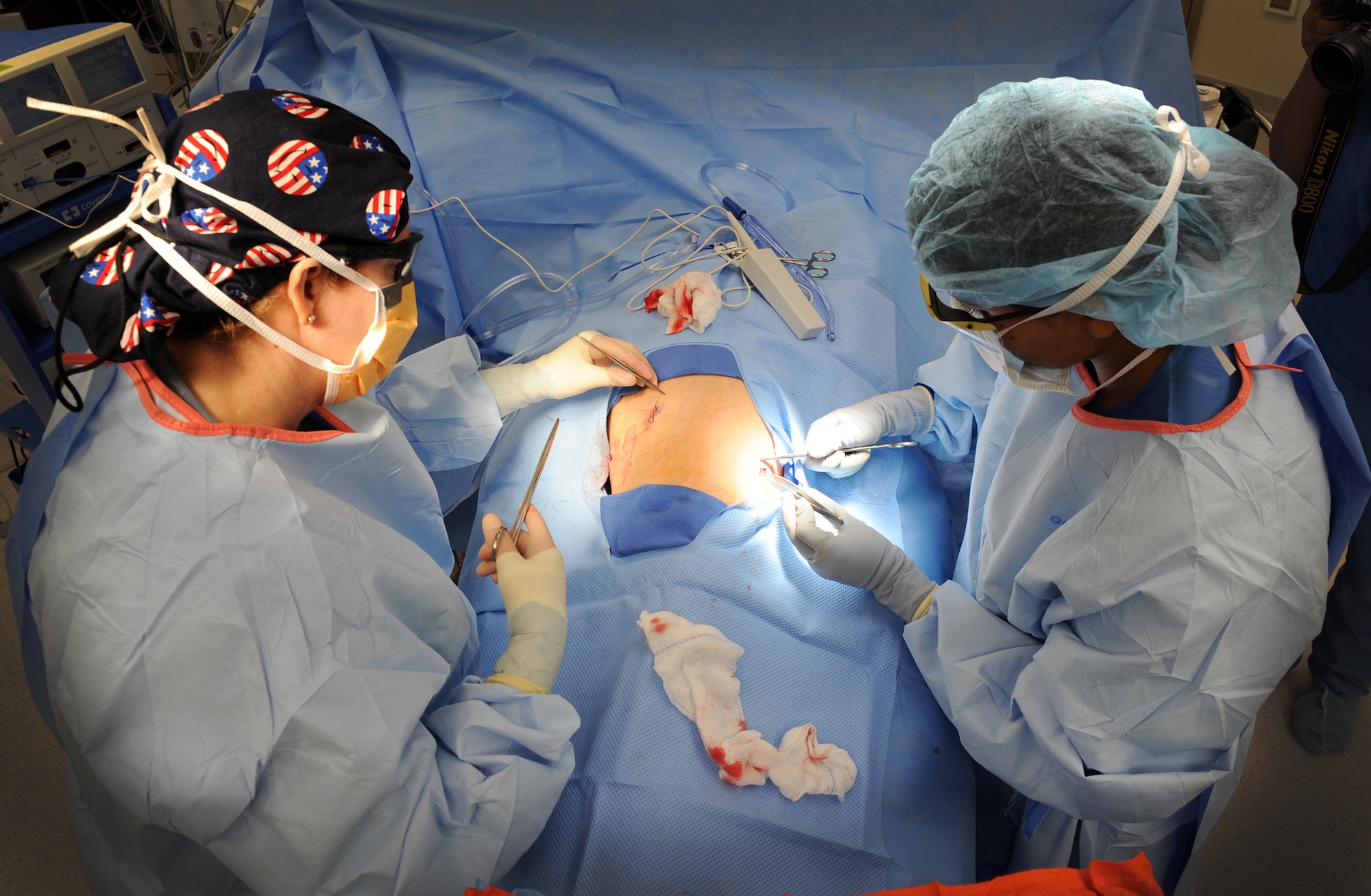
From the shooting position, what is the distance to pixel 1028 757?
134 cm

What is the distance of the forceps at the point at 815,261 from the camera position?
218 cm

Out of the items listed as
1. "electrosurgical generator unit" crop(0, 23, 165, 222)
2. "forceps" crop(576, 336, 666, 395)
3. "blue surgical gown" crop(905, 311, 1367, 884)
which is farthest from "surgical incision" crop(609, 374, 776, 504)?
"electrosurgical generator unit" crop(0, 23, 165, 222)

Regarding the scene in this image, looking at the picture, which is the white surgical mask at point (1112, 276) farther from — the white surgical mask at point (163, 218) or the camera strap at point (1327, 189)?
the white surgical mask at point (163, 218)

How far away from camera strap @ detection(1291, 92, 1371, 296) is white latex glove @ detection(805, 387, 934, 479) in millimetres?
782

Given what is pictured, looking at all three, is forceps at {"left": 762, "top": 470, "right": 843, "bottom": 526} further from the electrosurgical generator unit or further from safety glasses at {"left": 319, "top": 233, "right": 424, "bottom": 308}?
the electrosurgical generator unit

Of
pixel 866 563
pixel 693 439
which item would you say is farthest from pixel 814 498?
pixel 693 439

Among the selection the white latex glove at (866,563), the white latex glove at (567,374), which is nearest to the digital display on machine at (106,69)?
the white latex glove at (567,374)

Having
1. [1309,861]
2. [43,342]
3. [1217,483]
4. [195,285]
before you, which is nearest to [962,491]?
[1217,483]

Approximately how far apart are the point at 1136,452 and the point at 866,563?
0.51m

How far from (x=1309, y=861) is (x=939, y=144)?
1951 millimetres

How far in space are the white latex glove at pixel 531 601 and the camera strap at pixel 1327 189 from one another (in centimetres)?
152

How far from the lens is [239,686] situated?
3.52ft

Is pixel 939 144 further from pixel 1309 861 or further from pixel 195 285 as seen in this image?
pixel 1309 861

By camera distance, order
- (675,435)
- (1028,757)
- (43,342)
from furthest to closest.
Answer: (43,342), (675,435), (1028,757)
